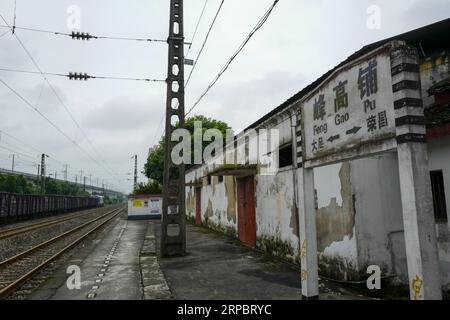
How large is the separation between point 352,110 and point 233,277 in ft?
16.0

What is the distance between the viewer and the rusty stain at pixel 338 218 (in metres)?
6.63

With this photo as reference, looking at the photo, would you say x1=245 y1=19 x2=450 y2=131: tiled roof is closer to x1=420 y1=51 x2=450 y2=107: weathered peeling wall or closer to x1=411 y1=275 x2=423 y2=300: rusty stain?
x1=420 y1=51 x2=450 y2=107: weathered peeling wall

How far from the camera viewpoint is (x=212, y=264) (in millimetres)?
9078

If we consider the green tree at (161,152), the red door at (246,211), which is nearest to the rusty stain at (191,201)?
the green tree at (161,152)

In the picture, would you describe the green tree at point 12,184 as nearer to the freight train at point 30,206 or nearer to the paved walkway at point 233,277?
the freight train at point 30,206

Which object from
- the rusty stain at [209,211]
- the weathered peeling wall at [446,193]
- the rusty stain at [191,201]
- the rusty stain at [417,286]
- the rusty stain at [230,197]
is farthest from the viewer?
the rusty stain at [191,201]

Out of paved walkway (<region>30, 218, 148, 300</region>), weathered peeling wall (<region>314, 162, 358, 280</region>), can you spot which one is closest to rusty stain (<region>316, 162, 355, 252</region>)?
weathered peeling wall (<region>314, 162, 358, 280</region>)

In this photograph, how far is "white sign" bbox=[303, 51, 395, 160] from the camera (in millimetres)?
3799

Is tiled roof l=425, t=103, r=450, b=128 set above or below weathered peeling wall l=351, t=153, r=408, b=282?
above

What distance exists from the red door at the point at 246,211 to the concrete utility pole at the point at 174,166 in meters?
2.56

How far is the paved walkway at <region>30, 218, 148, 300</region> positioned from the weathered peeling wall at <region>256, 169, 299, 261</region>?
395cm

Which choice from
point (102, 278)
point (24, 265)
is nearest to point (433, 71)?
point (102, 278)

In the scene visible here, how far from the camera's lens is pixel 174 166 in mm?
10727
